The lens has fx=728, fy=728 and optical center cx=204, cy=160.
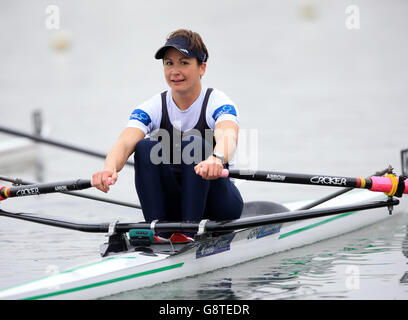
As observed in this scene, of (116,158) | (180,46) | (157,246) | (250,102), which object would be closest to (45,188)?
(116,158)

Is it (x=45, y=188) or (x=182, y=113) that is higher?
(x=182, y=113)

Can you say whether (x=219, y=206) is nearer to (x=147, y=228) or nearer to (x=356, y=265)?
(x=147, y=228)

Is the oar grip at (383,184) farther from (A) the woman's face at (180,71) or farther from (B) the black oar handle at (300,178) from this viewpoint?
(A) the woman's face at (180,71)

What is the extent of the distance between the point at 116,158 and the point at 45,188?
564mm

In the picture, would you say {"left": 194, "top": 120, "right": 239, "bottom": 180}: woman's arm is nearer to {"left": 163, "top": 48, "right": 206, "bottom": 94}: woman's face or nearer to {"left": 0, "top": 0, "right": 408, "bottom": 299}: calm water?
{"left": 163, "top": 48, "right": 206, "bottom": 94}: woman's face

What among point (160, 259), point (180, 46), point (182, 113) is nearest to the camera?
point (160, 259)

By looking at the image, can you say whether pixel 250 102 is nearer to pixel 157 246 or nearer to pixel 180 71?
pixel 180 71

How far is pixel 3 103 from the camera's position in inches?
905

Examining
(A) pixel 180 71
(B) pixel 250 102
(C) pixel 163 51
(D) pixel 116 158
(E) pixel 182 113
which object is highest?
(B) pixel 250 102

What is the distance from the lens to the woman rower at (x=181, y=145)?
4.91m

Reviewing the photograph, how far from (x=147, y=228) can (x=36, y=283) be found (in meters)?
0.87

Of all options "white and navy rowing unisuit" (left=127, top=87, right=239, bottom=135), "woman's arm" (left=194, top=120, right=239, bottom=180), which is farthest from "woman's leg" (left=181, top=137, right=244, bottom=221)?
"white and navy rowing unisuit" (left=127, top=87, right=239, bottom=135)

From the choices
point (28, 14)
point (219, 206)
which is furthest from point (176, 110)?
point (28, 14)

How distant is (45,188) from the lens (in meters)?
5.07
